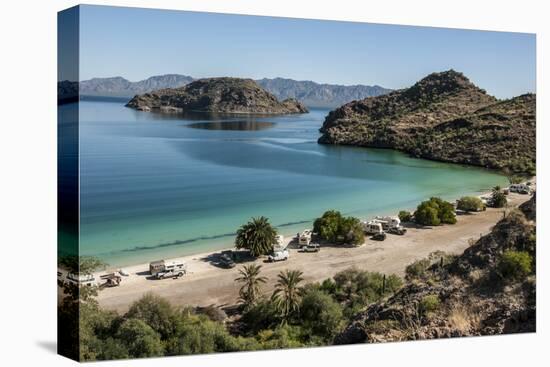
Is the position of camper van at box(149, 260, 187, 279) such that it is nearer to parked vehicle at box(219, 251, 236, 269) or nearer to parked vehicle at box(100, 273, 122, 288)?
parked vehicle at box(219, 251, 236, 269)

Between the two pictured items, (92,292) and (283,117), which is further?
(283,117)

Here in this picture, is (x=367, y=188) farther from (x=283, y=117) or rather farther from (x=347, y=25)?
(x=347, y=25)

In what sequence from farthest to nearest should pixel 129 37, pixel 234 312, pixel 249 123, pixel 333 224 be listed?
pixel 249 123
pixel 333 224
pixel 234 312
pixel 129 37

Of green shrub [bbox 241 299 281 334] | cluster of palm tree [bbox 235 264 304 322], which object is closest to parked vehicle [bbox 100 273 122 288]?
cluster of palm tree [bbox 235 264 304 322]

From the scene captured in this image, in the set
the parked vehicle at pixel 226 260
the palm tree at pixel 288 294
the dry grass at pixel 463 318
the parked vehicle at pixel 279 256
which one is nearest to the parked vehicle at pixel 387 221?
the parked vehicle at pixel 279 256

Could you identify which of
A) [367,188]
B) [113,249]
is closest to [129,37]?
[113,249]
